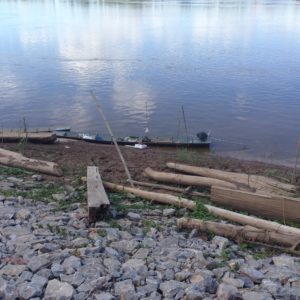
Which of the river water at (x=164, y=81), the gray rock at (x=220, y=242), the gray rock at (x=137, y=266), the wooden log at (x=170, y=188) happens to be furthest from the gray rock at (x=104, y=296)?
the river water at (x=164, y=81)

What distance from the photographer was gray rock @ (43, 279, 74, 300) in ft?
15.8

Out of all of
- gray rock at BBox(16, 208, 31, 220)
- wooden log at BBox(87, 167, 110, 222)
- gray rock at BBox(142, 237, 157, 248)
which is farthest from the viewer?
wooden log at BBox(87, 167, 110, 222)

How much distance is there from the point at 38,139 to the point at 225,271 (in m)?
10.0

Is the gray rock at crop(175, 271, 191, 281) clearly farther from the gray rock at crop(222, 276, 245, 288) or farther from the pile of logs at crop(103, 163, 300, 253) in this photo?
the pile of logs at crop(103, 163, 300, 253)

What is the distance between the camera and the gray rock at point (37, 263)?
5.39 m

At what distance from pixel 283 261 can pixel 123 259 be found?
234cm

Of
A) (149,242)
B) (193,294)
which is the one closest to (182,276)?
(193,294)

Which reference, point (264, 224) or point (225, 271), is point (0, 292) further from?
point (264, 224)

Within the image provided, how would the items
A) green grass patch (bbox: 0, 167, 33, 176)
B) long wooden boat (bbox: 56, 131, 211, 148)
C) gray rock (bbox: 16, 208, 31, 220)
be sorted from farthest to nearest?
long wooden boat (bbox: 56, 131, 211, 148) < green grass patch (bbox: 0, 167, 33, 176) < gray rock (bbox: 16, 208, 31, 220)

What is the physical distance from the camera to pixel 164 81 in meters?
30.7

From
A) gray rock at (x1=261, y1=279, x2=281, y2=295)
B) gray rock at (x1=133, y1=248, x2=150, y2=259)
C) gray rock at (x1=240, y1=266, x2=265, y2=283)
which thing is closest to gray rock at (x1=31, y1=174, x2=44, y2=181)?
gray rock at (x1=133, y1=248, x2=150, y2=259)

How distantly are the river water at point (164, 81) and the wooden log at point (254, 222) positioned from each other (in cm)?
1149

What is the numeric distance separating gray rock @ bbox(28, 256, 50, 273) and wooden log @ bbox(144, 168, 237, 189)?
456 centimetres

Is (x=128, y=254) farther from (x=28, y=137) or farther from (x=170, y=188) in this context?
(x=28, y=137)
